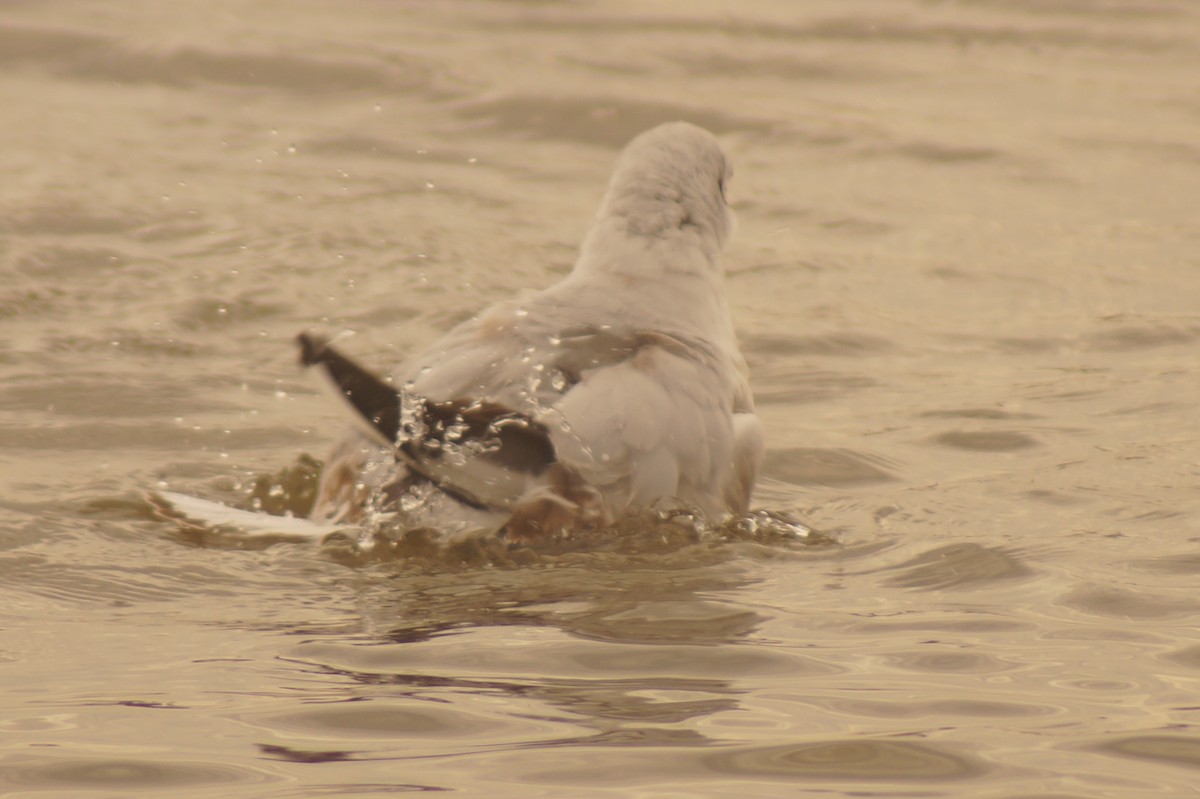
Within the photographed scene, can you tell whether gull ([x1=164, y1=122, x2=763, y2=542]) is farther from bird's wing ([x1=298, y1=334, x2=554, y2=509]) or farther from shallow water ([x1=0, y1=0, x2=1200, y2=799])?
shallow water ([x1=0, y1=0, x2=1200, y2=799])

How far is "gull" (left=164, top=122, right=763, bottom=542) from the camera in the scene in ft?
14.0

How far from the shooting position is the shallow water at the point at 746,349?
3338mm

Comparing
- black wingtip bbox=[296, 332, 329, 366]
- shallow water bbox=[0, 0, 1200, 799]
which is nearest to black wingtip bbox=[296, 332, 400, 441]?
black wingtip bbox=[296, 332, 329, 366]

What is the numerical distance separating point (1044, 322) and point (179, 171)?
452 centimetres

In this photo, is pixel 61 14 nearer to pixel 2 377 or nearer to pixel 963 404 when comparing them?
pixel 2 377

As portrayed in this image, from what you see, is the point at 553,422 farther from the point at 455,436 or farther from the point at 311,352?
the point at 311,352

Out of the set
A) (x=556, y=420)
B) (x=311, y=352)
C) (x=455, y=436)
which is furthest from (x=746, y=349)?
(x=311, y=352)

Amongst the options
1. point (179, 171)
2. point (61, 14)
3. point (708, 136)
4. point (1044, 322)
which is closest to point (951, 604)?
point (708, 136)

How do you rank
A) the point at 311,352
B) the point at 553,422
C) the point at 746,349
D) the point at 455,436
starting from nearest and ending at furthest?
the point at 311,352, the point at 455,436, the point at 553,422, the point at 746,349

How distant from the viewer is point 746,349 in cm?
749

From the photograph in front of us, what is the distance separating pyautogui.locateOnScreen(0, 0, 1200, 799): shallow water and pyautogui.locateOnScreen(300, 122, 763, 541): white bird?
0.16m

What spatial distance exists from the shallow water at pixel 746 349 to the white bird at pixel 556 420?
16 cm

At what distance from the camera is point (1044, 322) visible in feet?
25.6

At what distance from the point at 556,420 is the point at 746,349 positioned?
321 cm
